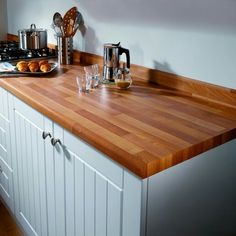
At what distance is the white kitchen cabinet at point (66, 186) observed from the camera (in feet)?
3.48

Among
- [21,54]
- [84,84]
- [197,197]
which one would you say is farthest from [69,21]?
[197,197]

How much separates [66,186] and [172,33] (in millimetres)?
851

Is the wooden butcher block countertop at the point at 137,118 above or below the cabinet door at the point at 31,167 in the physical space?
above

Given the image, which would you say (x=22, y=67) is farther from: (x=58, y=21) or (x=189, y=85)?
(x=189, y=85)

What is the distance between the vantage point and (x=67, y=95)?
1.52 metres

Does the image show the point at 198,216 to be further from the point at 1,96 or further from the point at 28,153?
the point at 1,96

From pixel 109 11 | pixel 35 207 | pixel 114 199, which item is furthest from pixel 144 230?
pixel 109 11

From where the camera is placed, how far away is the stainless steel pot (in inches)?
93.0

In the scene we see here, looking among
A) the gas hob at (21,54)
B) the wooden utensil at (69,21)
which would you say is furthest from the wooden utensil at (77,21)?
the gas hob at (21,54)

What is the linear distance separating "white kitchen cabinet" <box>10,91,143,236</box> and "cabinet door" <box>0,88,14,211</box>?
116 mm

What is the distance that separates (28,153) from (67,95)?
36 centimetres

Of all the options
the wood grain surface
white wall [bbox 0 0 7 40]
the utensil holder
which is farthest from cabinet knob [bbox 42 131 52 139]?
white wall [bbox 0 0 7 40]

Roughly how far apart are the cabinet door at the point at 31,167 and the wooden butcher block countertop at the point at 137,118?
0.30ft

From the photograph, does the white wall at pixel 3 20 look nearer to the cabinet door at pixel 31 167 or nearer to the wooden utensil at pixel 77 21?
the wooden utensil at pixel 77 21
